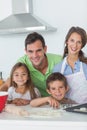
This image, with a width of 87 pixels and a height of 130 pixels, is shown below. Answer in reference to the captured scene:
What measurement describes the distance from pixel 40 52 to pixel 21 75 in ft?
0.56

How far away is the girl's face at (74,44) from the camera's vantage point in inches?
57.4

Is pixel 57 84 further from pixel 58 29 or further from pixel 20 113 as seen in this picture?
pixel 58 29

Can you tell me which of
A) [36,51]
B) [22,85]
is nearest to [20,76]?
[22,85]

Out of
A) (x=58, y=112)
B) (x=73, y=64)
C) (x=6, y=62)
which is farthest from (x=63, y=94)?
(x=6, y=62)

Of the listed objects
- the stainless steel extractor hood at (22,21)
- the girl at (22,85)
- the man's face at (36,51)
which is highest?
the stainless steel extractor hood at (22,21)

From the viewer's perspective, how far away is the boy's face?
142 cm

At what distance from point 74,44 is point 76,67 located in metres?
0.12

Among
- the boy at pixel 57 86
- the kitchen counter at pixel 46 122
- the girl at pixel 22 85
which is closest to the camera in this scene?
the kitchen counter at pixel 46 122

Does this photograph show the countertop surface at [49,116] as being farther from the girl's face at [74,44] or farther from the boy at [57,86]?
the girl's face at [74,44]

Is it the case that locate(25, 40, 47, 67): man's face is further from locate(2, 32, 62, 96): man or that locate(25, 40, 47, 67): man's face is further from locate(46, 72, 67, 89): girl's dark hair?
locate(46, 72, 67, 89): girl's dark hair

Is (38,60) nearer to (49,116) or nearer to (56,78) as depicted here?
(56,78)

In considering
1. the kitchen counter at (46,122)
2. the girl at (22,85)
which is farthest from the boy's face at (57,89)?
the kitchen counter at (46,122)

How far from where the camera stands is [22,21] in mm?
2477

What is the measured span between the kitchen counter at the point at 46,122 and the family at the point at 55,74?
43 cm
